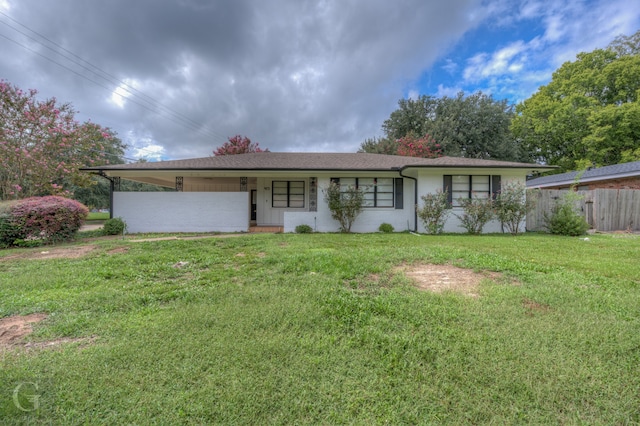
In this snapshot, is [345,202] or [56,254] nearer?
[56,254]

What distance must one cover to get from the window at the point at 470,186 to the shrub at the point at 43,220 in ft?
45.5

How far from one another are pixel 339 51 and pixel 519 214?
11.1 metres

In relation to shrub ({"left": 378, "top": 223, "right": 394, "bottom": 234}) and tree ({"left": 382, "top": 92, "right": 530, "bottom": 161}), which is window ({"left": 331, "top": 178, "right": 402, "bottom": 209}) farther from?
tree ({"left": 382, "top": 92, "right": 530, "bottom": 161})

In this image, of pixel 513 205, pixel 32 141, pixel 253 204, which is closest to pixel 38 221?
pixel 32 141

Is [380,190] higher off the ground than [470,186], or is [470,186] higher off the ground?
[470,186]

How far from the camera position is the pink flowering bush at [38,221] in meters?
8.08

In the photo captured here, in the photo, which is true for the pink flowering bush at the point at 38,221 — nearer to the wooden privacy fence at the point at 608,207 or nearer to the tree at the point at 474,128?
the wooden privacy fence at the point at 608,207

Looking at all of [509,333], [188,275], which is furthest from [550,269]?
[188,275]

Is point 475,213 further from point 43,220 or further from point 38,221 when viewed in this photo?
point 38,221

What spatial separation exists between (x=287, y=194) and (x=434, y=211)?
6974 mm

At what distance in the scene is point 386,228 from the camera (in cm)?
1115

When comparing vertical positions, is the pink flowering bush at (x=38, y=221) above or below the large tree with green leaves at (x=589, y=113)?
below

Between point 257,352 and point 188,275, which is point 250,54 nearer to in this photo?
point 188,275

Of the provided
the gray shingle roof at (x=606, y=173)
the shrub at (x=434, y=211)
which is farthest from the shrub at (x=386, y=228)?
the gray shingle roof at (x=606, y=173)
